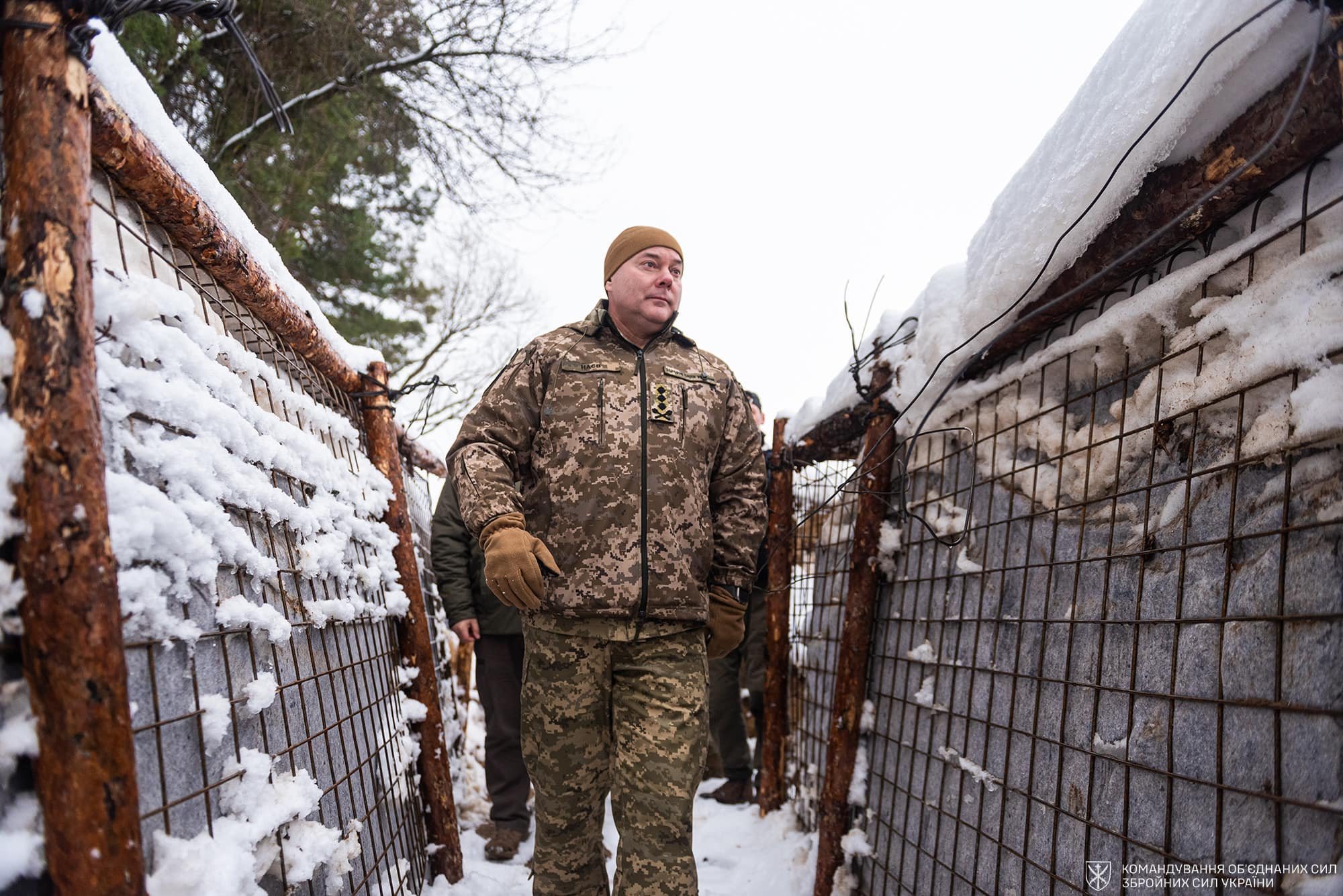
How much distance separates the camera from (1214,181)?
54.6 inches

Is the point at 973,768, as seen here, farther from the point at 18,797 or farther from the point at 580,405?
the point at 18,797

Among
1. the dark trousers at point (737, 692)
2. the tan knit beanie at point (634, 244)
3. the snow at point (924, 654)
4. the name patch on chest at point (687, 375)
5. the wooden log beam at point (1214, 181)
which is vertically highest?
the tan knit beanie at point (634, 244)

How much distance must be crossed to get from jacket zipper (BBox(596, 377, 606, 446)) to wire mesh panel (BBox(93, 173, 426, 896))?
0.72 m

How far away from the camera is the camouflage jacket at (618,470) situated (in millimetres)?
2141

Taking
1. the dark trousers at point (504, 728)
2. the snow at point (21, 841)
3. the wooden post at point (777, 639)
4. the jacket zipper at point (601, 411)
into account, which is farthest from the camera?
the wooden post at point (777, 639)

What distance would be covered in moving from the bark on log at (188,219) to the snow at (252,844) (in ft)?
3.14

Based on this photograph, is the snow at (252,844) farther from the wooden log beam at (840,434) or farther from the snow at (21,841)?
the wooden log beam at (840,434)

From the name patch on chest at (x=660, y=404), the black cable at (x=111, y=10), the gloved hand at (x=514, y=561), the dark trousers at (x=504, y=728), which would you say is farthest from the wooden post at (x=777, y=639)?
the black cable at (x=111, y=10)

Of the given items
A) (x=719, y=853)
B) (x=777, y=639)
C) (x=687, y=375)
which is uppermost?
(x=687, y=375)

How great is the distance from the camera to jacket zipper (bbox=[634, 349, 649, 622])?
84.0 inches

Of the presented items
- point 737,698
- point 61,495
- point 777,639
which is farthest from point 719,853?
point 61,495

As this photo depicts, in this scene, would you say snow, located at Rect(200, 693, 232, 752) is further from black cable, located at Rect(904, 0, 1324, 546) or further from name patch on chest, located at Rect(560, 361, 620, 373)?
black cable, located at Rect(904, 0, 1324, 546)

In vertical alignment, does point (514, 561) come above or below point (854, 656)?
above

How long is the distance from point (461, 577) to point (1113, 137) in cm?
289
